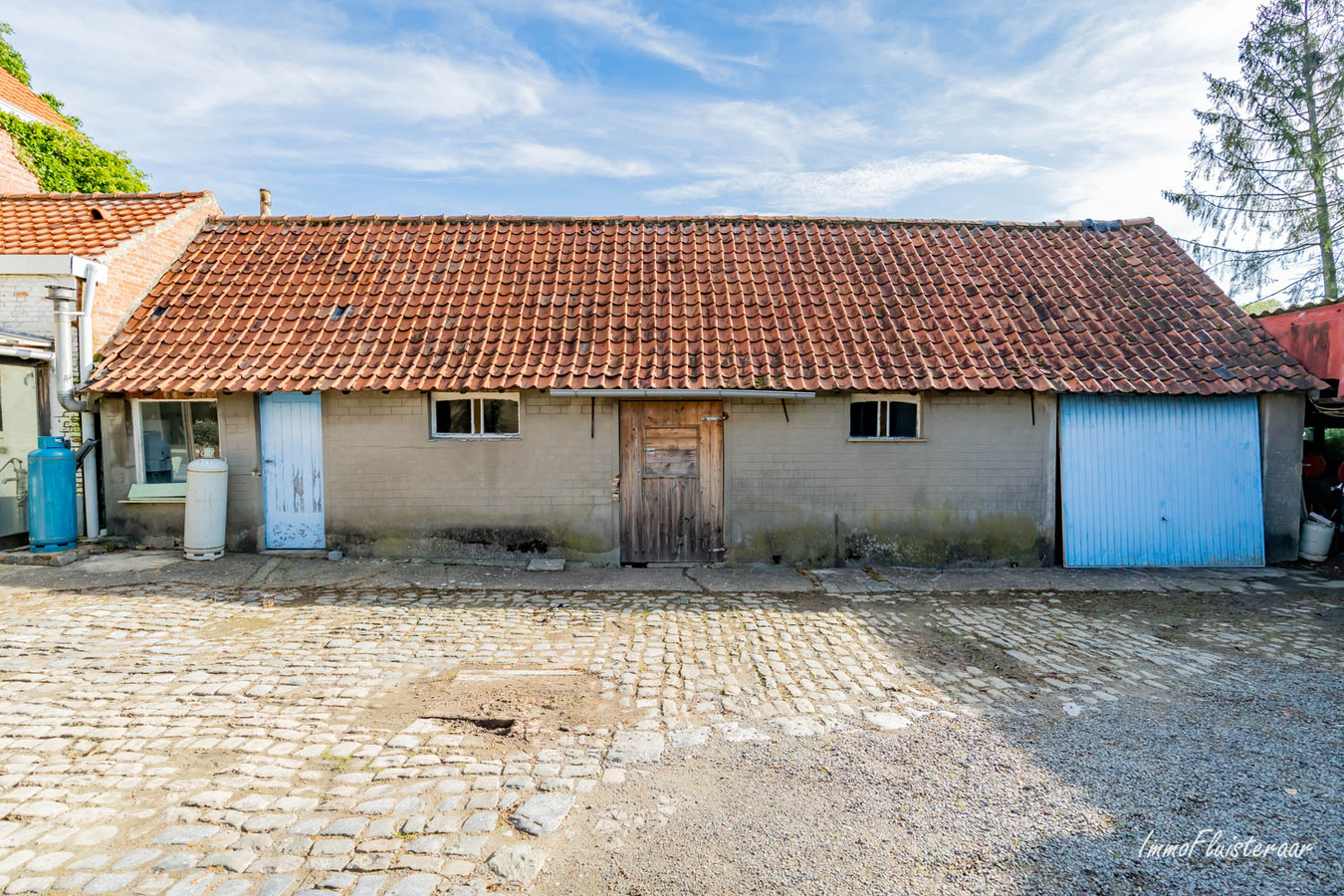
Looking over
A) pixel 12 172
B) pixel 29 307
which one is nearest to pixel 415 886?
pixel 29 307

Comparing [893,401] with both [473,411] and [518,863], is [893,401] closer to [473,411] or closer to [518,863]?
[473,411]

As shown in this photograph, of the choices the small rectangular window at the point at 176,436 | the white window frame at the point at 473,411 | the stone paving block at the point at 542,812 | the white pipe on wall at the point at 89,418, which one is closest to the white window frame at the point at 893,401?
the white window frame at the point at 473,411

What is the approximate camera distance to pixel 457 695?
540 centimetres

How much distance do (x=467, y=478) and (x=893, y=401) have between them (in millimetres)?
6035

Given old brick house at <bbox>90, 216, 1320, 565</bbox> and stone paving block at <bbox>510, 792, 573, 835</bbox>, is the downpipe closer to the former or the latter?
old brick house at <bbox>90, 216, 1320, 565</bbox>

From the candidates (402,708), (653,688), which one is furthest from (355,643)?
(653,688)

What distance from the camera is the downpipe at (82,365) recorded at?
9125 mm

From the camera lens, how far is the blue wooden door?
949 centimetres

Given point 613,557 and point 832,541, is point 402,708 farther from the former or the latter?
point 832,541

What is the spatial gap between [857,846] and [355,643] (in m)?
4.99

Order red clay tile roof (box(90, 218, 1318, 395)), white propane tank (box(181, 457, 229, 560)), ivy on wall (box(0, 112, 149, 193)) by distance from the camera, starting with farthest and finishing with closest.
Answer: ivy on wall (box(0, 112, 149, 193)) < red clay tile roof (box(90, 218, 1318, 395)) < white propane tank (box(181, 457, 229, 560))

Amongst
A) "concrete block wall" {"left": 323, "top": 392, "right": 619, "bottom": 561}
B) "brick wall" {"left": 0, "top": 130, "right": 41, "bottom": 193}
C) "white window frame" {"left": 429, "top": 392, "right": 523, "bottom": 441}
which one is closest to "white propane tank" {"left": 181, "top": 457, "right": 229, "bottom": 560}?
"concrete block wall" {"left": 323, "top": 392, "right": 619, "bottom": 561}

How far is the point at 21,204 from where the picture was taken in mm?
11633

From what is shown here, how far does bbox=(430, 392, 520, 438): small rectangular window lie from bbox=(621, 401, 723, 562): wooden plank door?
159 centimetres
